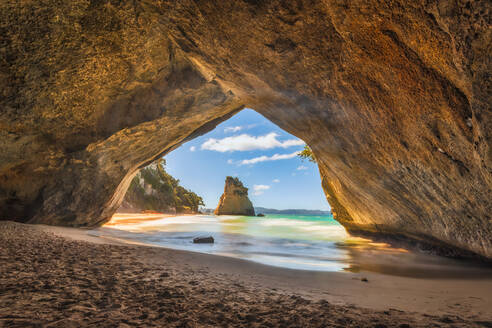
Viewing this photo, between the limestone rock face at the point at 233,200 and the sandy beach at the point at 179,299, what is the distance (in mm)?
37012

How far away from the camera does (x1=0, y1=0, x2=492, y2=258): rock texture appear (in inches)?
101

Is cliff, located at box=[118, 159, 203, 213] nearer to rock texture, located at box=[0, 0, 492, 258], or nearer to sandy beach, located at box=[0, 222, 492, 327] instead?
rock texture, located at box=[0, 0, 492, 258]

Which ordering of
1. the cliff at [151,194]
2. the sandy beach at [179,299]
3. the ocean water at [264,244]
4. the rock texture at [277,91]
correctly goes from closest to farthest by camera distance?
1. the sandy beach at [179,299]
2. the rock texture at [277,91]
3. the ocean water at [264,244]
4. the cliff at [151,194]

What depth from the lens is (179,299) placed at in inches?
68.6

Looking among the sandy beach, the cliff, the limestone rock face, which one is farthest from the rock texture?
the limestone rock face

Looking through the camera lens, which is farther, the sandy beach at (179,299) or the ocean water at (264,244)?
the ocean water at (264,244)

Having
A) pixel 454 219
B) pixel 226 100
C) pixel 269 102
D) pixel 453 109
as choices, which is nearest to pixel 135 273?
pixel 453 109

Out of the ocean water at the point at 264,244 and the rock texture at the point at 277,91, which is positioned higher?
the rock texture at the point at 277,91

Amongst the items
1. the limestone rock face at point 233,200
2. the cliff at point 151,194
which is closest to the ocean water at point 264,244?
the cliff at point 151,194

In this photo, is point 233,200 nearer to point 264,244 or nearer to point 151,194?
point 151,194

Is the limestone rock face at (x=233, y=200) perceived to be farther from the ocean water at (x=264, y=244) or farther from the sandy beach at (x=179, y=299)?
the sandy beach at (x=179, y=299)

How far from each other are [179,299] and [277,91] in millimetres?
4132

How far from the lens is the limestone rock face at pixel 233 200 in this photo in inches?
1560

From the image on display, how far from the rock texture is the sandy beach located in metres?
1.80
